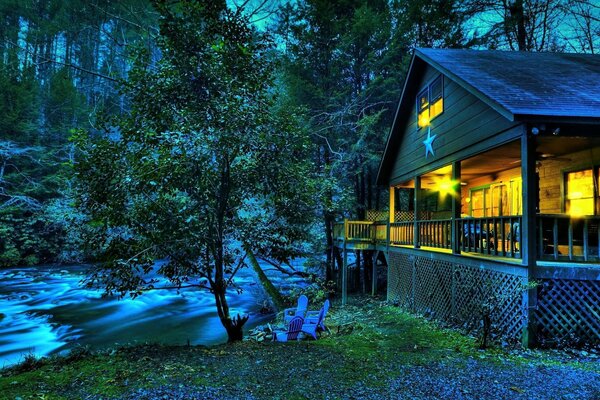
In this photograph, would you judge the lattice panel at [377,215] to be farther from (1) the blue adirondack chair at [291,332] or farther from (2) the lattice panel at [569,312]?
(2) the lattice panel at [569,312]

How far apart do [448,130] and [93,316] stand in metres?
14.4

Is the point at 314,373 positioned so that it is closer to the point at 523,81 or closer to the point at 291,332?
the point at 291,332

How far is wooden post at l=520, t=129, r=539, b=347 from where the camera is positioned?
6.44 metres

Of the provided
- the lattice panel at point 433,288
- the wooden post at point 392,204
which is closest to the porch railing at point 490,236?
the lattice panel at point 433,288

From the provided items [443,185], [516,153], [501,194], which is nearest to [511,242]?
[516,153]

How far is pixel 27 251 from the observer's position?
24.2 meters

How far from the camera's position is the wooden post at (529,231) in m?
6.44

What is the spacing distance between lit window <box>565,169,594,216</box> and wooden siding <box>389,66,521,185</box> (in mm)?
3125

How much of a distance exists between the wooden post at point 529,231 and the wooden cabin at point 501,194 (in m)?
0.02

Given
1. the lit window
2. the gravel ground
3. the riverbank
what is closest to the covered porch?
the lit window

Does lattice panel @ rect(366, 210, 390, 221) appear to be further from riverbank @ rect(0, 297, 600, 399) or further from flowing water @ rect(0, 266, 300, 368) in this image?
riverbank @ rect(0, 297, 600, 399)

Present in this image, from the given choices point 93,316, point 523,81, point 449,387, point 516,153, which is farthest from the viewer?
point 93,316

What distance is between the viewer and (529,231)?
255 inches

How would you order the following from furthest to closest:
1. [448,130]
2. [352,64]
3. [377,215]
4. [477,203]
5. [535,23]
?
[535,23] < [352,64] < [377,215] < [477,203] < [448,130]
